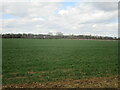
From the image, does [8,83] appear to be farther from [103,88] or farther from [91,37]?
[91,37]

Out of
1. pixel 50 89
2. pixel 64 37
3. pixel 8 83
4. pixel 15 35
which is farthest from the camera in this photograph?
pixel 64 37

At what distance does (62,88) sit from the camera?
7.89 meters

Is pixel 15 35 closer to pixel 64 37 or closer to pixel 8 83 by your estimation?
pixel 64 37

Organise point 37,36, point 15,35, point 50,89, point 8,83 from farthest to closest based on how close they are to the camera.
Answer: point 37,36 < point 15,35 < point 8,83 < point 50,89

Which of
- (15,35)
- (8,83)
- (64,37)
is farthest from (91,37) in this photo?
(8,83)

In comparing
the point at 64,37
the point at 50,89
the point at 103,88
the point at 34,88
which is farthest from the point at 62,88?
the point at 64,37

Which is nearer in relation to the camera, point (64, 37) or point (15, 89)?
point (15, 89)

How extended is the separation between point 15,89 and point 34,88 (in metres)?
0.82

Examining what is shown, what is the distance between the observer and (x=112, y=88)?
7.91 m

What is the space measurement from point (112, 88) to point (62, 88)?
6.99ft

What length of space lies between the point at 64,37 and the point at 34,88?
14950 centimetres

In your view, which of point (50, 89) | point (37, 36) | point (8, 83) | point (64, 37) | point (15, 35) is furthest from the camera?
point (64, 37)

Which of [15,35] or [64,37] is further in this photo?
[64,37]

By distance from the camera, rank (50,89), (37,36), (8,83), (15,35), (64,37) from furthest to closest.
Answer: (64,37) < (37,36) < (15,35) < (8,83) < (50,89)
